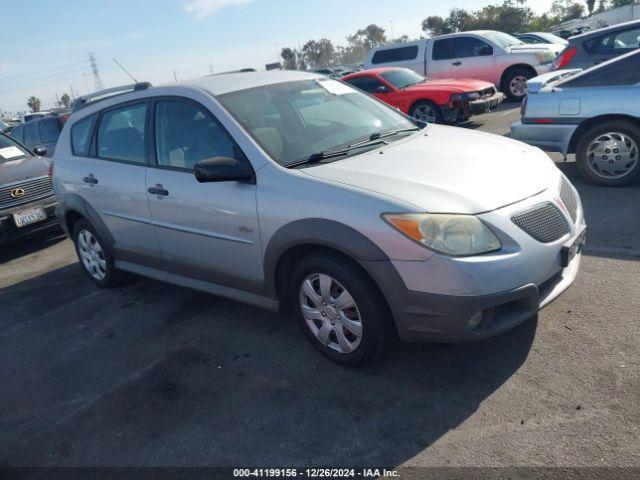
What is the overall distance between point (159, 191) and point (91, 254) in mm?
1712

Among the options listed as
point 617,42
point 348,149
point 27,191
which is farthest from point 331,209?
point 617,42

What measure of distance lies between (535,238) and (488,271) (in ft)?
1.30

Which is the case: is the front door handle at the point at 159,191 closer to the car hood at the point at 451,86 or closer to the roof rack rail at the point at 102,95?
the roof rack rail at the point at 102,95

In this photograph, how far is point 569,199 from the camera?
3.40 metres

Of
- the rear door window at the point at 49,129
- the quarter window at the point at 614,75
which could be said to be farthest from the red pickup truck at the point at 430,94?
the rear door window at the point at 49,129

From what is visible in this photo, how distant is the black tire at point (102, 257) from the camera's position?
502 centimetres

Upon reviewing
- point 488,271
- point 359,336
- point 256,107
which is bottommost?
point 359,336

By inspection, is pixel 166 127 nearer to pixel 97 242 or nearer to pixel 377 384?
pixel 97 242

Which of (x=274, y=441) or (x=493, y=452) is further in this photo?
(x=274, y=441)

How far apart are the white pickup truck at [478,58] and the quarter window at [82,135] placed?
10.7 m

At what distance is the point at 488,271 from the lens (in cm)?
272

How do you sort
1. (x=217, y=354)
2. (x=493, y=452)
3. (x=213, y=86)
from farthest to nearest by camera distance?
(x=213, y=86) → (x=217, y=354) → (x=493, y=452)

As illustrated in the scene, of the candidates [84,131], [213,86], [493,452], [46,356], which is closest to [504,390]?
[493,452]

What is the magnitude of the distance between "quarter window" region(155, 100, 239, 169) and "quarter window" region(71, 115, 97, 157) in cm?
118
